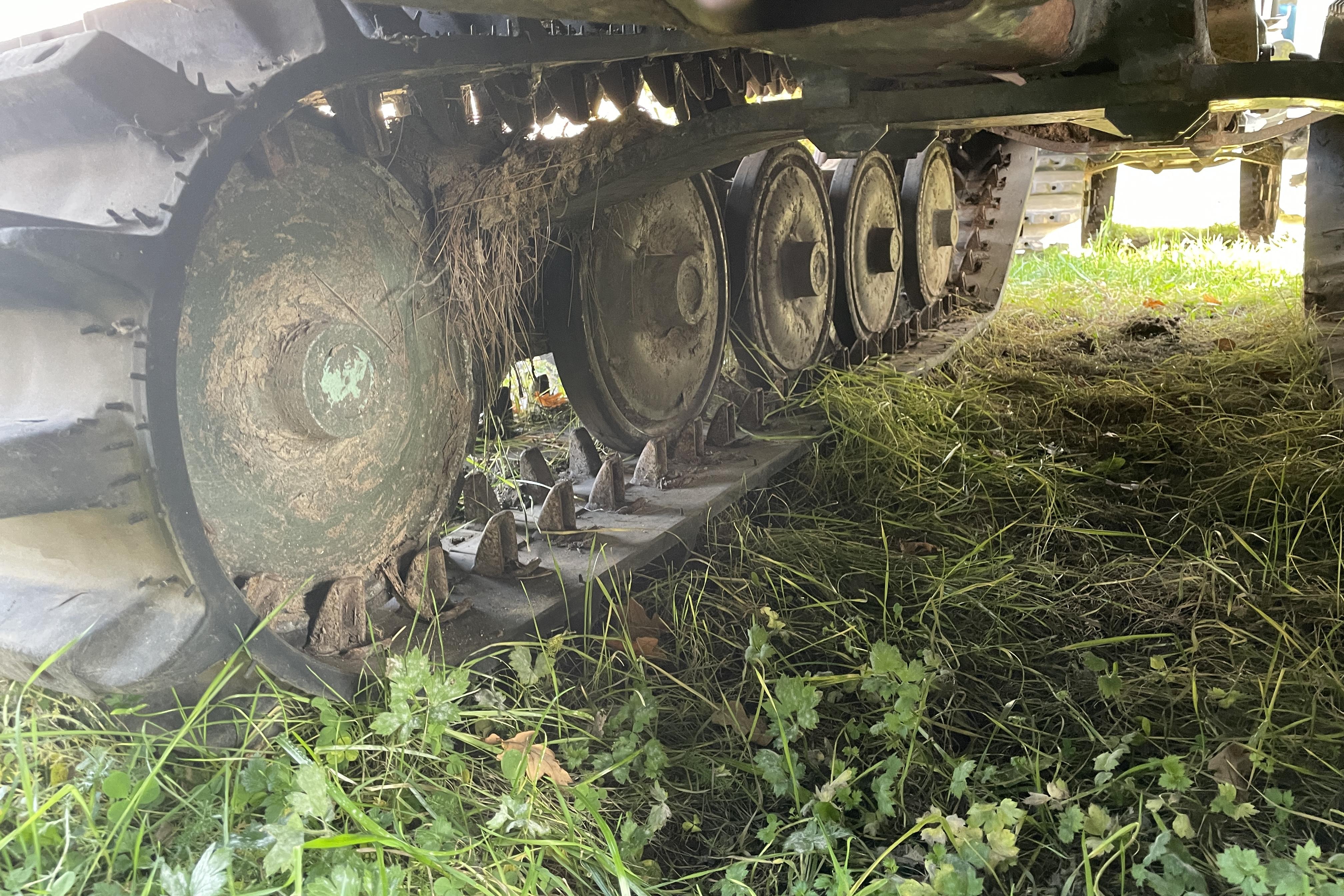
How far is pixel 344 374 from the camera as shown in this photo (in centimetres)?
173

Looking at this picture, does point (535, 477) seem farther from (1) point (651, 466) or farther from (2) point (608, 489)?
(1) point (651, 466)

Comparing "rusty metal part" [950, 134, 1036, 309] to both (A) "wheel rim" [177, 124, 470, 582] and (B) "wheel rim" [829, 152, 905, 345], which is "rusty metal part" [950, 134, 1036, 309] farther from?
(A) "wheel rim" [177, 124, 470, 582]

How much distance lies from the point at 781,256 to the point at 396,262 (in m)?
1.83

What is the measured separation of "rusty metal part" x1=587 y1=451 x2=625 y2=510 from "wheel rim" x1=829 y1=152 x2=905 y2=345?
1.75m

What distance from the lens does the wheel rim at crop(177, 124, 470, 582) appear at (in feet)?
5.01

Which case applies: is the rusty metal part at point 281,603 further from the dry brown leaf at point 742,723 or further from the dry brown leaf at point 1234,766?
the dry brown leaf at point 1234,766

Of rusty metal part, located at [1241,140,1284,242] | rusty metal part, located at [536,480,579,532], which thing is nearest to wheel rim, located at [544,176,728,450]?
rusty metal part, located at [536,480,579,532]

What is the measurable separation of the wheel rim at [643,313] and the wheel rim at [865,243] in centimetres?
100

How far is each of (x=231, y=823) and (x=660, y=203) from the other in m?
1.96

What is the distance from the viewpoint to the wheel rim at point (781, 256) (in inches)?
125

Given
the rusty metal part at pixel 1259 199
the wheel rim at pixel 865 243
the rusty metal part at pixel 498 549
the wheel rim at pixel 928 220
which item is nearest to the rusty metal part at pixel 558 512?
the rusty metal part at pixel 498 549

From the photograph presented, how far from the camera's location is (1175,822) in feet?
4.36

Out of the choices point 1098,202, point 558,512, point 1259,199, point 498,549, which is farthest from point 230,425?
point 1098,202

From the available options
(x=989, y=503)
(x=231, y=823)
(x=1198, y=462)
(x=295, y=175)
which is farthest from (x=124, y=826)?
(x=1198, y=462)
